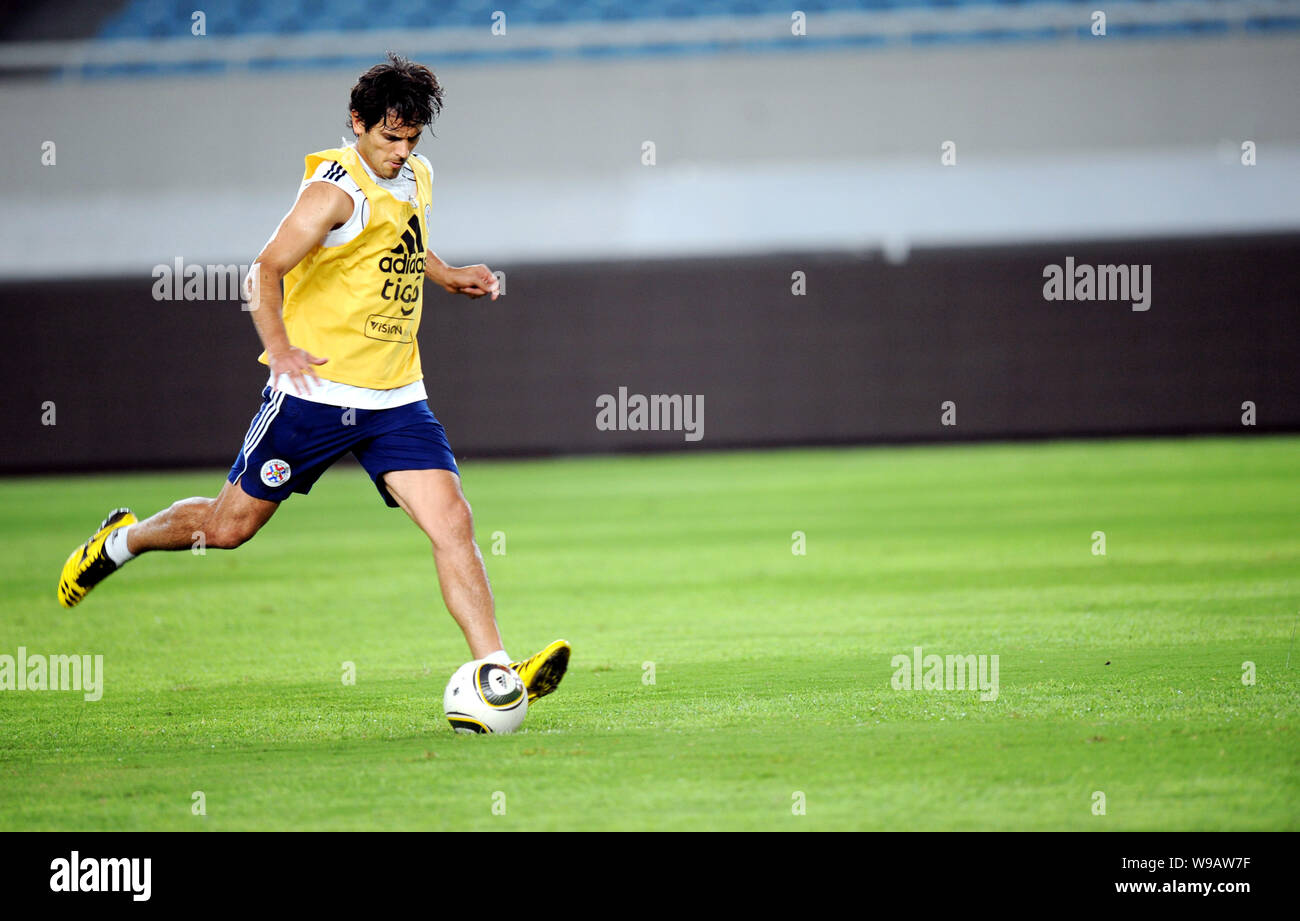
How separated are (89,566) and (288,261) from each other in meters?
1.72

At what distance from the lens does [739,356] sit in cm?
1862

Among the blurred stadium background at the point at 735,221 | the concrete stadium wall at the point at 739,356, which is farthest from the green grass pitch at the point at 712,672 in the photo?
the blurred stadium background at the point at 735,221

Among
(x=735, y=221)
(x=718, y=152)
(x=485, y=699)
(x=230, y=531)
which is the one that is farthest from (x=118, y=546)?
(x=718, y=152)

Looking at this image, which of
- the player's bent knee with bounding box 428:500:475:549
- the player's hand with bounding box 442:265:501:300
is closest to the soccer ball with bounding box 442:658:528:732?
the player's bent knee with bounding box 428:500:475:549

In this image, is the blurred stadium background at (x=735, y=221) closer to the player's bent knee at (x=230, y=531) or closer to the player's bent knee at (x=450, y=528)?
the player's bent knee at (x=230, y=531)

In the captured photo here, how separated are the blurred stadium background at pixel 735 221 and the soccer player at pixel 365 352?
42.0 feet

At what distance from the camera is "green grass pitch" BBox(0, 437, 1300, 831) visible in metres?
4.13

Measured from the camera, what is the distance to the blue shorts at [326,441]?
529cm

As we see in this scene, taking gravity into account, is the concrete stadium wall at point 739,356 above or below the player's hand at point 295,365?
above

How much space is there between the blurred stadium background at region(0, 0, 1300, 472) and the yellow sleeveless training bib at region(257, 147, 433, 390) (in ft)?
42.1

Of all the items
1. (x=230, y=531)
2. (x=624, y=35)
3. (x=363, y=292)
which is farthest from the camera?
(x=624, y=35)

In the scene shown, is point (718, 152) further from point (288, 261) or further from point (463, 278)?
point (288, 261)

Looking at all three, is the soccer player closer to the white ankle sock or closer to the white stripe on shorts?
the white stripe on shorts

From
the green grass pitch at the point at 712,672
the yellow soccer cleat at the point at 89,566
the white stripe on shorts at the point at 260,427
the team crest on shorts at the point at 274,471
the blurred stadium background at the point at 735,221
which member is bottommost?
the green grass pitch at the point at 712,672
